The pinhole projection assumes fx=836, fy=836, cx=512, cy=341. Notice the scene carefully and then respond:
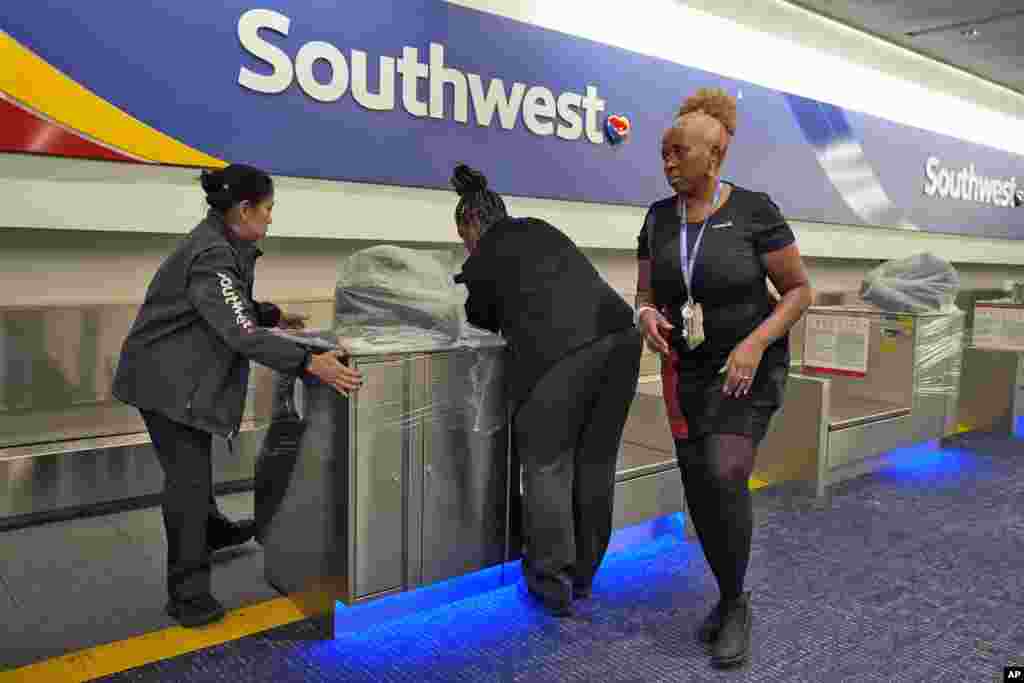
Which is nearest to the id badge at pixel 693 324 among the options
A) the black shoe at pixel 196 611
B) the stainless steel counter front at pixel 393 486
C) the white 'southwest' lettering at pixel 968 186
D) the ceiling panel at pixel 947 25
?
the stainless steel counter front at pixel 393 486

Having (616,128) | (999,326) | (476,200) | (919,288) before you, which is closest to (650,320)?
(476,200)

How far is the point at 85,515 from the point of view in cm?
295

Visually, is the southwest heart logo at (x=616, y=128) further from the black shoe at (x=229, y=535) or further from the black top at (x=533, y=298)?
the black shoe at (x=229, y=535)

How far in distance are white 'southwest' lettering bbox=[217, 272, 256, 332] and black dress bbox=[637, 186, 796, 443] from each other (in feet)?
3.37

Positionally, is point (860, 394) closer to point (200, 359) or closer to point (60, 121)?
point (200, 359)

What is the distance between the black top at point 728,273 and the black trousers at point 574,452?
0.80ft

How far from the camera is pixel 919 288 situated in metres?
4.15

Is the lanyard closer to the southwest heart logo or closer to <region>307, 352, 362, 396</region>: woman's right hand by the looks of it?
<region>307, 352, 362, 396</region>: woman's right hand

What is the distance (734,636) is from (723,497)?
14.1 inches

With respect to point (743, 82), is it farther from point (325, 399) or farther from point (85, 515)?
point (85, 515)

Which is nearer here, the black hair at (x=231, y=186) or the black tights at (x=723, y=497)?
the black tights at (x=723, y=497)

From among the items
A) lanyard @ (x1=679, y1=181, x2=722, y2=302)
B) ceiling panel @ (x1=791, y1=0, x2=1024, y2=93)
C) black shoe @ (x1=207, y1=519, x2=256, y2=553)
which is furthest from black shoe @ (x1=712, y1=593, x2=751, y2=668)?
ceiling panel @ (x1=791, y1=0, x2=1024, y2=93)

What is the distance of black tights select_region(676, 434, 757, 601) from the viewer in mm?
2010

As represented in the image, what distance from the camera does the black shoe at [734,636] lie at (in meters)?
2.02
